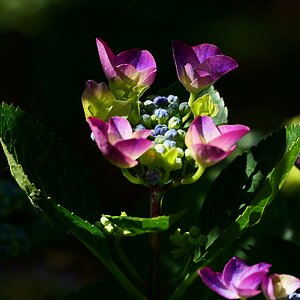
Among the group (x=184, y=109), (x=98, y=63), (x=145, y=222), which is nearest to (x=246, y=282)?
(x=145, y=222)

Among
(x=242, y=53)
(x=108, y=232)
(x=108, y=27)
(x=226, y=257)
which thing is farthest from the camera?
(x=242, y=53)

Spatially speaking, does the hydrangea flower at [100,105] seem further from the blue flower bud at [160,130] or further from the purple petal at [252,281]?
the purple petal at [252,281]

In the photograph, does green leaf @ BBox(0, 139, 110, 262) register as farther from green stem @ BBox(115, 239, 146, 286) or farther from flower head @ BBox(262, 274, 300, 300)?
flower head @ BBox(262, 274, 300, 300)

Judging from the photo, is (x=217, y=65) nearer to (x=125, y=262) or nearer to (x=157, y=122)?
(x=157, y=122)

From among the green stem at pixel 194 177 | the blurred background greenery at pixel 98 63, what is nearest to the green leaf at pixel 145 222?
the green stem at pixel 194 177

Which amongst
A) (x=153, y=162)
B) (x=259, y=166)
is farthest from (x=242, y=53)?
(x=153, y=162)

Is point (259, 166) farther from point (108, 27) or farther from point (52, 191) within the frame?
point (108, 27)

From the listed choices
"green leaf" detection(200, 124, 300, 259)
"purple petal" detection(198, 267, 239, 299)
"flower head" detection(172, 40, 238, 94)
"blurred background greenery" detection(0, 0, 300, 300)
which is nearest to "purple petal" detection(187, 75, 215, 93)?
"flower head" detection(172, 40, 238, 94)
